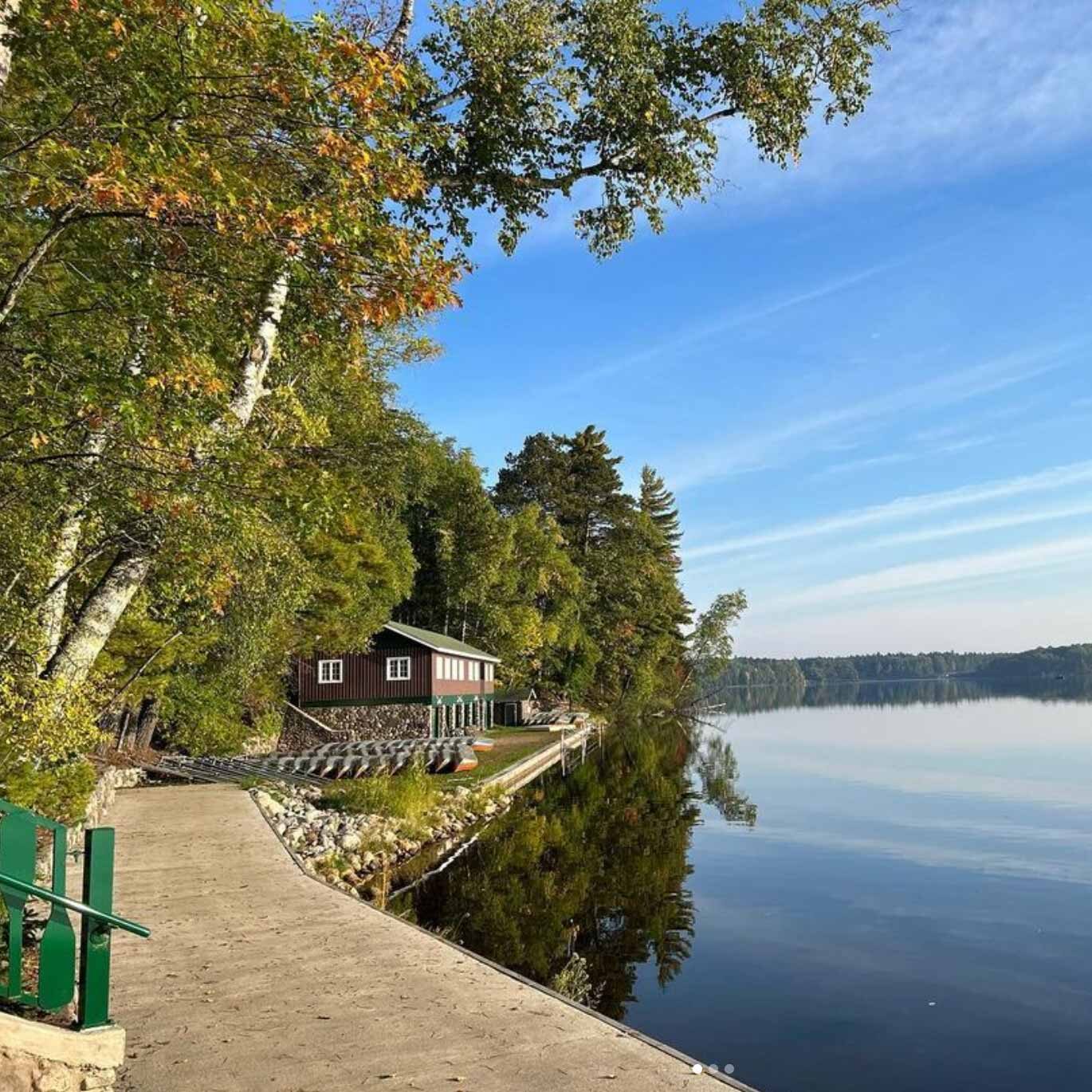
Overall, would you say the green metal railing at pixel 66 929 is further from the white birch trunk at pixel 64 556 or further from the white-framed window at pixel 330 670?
the white-framed window at pixel 330 670

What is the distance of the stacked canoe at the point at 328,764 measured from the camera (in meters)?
24.0

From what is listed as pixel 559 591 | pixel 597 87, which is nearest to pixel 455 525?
pixel 559 591

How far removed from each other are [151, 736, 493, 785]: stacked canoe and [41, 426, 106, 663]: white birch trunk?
46.2 feet

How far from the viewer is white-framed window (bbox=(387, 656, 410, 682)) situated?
40438 mm

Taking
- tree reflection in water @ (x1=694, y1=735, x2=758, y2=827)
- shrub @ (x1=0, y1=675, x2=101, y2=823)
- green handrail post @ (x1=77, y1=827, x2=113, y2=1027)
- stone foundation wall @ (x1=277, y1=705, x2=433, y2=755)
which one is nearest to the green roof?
stone foundation wall @ (x1=277, y1=705, x2=433, y2=755)

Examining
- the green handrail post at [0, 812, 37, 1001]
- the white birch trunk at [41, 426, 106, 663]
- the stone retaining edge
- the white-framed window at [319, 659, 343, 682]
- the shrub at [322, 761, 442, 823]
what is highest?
the white birch trunk at [41, 426, 106, 663]

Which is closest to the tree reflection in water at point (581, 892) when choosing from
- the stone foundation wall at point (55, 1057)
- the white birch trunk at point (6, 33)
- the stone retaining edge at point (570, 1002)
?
the stone retaining edge at point (570, 1002)

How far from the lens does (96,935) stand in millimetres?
4891

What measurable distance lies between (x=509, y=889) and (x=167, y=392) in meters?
11.4

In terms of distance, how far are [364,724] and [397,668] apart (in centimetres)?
288

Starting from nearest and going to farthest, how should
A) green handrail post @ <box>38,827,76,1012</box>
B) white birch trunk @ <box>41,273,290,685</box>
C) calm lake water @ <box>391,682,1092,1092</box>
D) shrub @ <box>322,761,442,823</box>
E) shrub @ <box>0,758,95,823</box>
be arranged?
green handrail post @ <box>38,827,76,1012</box> → white birch trunk @ <box>41,273,290,685</box> → shrub @ <box>0,758,95,823</box> → calm lake water @ <box>391,682,1092,1092</box> → shrub @ <box>322,761,442,823</box>

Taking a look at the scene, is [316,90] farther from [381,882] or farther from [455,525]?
[455,525]

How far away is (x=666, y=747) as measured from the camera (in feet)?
160

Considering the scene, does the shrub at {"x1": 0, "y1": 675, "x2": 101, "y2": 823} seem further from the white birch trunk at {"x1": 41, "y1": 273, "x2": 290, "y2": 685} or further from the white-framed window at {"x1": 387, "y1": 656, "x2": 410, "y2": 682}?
the white-framed window at {"x1": 387, "y1": 656, "x2": 410, "y2": 682}
